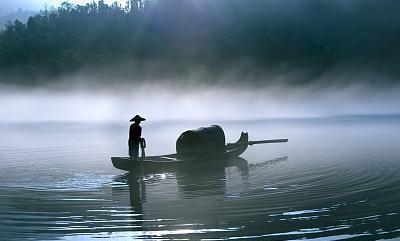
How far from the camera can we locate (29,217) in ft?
47.6

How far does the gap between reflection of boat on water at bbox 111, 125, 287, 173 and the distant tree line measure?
125288 millimetres

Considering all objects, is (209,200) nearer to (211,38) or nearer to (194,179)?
(194,179)

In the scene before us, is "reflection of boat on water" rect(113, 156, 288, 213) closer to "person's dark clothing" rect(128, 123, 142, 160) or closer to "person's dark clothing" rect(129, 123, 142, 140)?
"person's dark clothing" rect(128, 123, 142, 160)

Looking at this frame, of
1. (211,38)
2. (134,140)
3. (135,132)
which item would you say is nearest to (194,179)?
(134,140)

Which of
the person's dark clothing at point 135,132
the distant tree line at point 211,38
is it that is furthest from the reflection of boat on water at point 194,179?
the distant tree line at point 211,38

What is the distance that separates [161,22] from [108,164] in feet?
472

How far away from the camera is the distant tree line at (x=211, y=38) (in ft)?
516

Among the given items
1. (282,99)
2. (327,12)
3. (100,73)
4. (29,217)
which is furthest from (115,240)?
(327,12)

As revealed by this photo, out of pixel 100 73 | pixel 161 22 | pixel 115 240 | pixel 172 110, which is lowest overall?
pixel 115 240

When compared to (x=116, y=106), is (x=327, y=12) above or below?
above

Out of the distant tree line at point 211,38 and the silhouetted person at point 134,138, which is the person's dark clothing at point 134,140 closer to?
the silhouetted person at point 134,138

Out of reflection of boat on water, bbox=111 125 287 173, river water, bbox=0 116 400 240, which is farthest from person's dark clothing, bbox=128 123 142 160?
river water, bbox=0 116 400 240

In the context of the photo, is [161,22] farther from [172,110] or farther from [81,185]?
[81,185]

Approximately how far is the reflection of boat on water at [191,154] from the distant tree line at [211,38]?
12529cm
